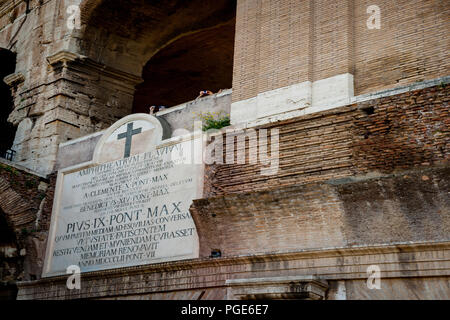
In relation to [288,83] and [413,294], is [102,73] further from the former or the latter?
[413,294]

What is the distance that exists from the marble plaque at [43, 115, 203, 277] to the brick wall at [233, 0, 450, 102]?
54.9 inches

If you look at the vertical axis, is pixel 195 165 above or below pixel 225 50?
below

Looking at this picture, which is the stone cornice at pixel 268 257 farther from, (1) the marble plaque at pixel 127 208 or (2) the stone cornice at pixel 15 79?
(2) the stone cornice at pixel 15 79

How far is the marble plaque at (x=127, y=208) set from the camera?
941 cm

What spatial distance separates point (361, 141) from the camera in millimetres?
8000

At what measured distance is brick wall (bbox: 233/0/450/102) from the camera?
8.16m

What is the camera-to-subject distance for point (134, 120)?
1061 centimetres

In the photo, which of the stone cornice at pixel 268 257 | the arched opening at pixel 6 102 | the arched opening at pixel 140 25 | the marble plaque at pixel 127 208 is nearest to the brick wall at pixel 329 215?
the stone cornice at pixel 268 257

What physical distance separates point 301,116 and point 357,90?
70cm

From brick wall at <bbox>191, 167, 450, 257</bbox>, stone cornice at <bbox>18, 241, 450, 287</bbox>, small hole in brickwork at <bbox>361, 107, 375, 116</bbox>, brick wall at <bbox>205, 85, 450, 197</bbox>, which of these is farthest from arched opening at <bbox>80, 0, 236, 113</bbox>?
small hole in brickwork at <bbox>361, 107, 375, 116</bbox>

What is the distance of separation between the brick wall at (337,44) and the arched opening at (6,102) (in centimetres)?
499

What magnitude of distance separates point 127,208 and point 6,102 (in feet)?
23.7

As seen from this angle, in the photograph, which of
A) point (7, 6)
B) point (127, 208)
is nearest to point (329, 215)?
point (127, 208)

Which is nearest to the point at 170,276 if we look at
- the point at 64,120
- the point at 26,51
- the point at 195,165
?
the point at 195,165
